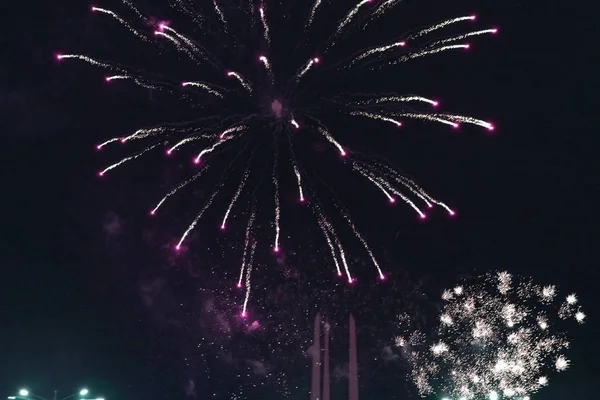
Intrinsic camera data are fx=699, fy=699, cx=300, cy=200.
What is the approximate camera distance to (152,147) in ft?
77.0

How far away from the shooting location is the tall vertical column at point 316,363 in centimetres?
3084

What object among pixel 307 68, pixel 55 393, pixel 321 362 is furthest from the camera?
pixel 55 393

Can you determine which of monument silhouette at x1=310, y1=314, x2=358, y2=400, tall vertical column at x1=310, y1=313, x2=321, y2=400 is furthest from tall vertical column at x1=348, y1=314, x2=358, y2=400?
tall vertical column at x1=310, y1=313, x2=321, y2=400

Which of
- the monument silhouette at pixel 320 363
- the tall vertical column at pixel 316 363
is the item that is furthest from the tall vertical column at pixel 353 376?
the tall vertical column at pixel 316 363

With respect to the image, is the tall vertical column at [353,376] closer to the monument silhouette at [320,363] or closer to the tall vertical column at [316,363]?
the monument silhouette at [320,363]

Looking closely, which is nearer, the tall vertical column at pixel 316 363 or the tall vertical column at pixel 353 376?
the tall vertical column at pixel 316 363

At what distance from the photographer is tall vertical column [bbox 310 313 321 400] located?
3084 centimetres

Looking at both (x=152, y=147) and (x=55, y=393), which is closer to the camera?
(x=152, y=147)

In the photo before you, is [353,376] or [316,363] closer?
[316,363]

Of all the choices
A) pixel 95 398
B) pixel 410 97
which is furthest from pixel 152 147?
pixel 95 398

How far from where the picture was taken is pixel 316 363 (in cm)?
3130

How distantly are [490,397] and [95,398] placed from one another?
22.2 m

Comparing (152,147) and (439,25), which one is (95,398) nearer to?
(152,147)

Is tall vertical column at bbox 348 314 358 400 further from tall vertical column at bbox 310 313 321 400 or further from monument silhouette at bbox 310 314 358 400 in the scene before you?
tall vertical column at bbox 310 313 321 400
